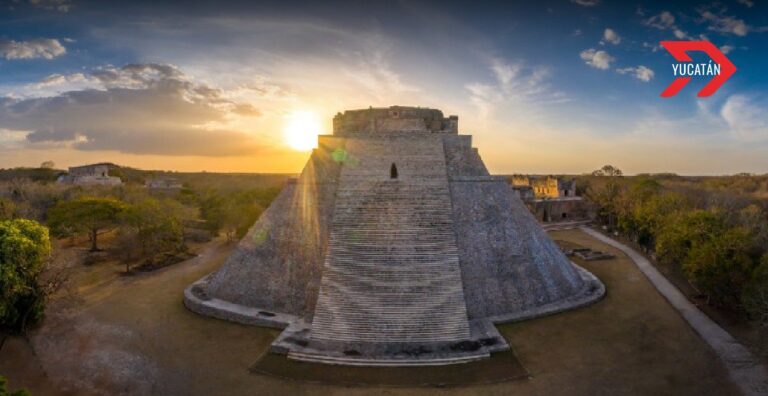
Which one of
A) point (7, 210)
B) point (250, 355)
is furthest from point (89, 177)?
point (250, 355)

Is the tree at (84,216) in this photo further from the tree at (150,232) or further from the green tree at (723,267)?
the green tree at (723,267)

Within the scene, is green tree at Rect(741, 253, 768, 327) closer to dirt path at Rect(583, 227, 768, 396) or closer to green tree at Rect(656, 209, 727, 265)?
dirt path at Rect(583, 227, 768, 396)

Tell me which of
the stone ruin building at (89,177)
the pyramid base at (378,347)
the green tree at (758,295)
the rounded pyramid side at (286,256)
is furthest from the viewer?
the stone ruin building at (89,177)

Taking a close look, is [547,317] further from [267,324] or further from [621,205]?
[621,205]

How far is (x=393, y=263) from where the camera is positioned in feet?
67.0

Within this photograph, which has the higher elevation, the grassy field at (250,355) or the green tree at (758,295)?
the green tree at (758,295)

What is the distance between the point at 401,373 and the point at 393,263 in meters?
5.40

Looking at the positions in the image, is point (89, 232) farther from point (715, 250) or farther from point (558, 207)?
point (558, 207)

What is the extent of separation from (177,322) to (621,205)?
155 feet

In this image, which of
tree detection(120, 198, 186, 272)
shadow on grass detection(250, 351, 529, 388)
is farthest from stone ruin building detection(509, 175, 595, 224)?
shadow on grass detection(250, 351, 529, 388)

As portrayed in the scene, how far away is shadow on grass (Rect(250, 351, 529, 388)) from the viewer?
15.8m

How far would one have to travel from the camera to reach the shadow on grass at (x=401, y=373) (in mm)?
15750

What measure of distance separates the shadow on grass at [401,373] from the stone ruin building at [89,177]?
239 ft

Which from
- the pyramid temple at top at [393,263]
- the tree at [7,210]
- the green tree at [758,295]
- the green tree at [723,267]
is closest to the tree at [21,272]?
the pyramid temple at top at [393,263]
